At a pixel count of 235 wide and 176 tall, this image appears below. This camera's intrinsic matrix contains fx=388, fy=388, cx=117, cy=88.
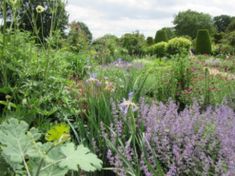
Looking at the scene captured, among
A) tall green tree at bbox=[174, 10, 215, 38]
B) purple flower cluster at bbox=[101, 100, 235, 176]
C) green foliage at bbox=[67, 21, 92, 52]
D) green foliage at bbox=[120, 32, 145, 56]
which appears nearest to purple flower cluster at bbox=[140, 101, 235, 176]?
purple flower cluster at bbox=[101, 100, 235, 176]

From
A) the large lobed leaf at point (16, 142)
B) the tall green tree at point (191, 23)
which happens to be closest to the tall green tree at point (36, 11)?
the large lobed leaf at point (16, 142)

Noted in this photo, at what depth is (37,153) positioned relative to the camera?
1.19 metres

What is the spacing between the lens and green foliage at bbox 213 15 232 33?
67775 mm

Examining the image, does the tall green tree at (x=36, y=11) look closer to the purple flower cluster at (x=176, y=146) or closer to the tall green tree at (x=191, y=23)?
the purple flower cluster at (x=176, y=146)

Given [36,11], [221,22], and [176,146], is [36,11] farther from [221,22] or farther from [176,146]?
[221,22]

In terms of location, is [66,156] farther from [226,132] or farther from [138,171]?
[226,132]

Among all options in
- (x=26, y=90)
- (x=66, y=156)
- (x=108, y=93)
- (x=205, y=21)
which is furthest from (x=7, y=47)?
(x=205, y=21)

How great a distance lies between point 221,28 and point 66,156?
2773 inches

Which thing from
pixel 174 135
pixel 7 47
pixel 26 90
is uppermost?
pixel 7 47

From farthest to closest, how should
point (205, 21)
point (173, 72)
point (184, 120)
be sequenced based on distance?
point (205, 21), point (173, 72), point (184, 120)

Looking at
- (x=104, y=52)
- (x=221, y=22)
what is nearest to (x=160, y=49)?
(x=104, y=52)

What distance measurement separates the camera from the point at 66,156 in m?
1.19

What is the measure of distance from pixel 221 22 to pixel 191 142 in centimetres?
7012

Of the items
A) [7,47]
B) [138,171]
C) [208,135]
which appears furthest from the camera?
[7,47]
